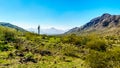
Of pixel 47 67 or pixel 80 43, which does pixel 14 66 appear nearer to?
pixel 47 67

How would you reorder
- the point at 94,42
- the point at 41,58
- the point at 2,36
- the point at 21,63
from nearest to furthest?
the point at 21,63 → the point at 41,58 → the point at 94,42 → the point at 2,36

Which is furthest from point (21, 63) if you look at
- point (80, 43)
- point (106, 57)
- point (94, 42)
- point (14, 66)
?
point (80, 43)

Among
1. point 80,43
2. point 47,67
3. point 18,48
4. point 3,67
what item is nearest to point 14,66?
point 3,67

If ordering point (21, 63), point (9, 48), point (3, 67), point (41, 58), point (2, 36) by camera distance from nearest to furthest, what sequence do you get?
1. point (3, 67)
2. point (21, 63)
3. point (41, 58)
4. point (9, 48)
5. point (2, 36)

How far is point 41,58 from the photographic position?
3397cm

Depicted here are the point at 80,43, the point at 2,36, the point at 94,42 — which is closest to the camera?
the point at 94,42

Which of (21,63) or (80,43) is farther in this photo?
(80,43)

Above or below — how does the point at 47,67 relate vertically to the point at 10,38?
below

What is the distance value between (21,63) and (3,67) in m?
3.09

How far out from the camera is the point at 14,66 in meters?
27.9

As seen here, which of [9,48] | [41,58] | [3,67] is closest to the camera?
[3,67]

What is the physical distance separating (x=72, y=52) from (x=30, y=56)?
923 centimetres

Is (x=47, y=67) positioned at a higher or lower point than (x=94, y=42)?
lower

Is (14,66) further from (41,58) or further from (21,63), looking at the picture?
(41,58)
